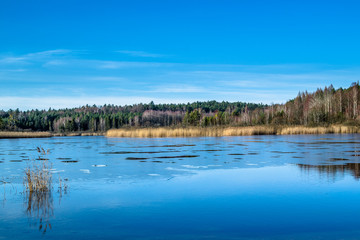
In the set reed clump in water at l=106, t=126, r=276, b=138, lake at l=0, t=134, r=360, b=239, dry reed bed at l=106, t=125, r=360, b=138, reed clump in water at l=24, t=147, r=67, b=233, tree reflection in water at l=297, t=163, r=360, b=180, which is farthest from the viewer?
dry reed bed at l=106, t=125, r=360, b=138

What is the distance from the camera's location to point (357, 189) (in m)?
8.24

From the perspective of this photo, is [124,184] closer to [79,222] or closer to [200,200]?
[200,200]

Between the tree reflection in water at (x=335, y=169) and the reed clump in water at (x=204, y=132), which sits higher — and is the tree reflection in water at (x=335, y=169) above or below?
below

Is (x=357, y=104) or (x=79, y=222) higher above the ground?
(x=357, y=104)

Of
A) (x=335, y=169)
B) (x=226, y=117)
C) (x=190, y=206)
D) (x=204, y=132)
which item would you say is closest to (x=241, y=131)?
(x=204, y=132)

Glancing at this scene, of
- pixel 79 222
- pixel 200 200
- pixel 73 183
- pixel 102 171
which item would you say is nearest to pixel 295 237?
pixel 200 200

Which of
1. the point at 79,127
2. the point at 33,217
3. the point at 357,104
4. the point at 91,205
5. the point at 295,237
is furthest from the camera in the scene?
the point at 79,127

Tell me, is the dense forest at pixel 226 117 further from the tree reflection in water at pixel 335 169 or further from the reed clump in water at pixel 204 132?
the tree reflection in water at pixel 335 169

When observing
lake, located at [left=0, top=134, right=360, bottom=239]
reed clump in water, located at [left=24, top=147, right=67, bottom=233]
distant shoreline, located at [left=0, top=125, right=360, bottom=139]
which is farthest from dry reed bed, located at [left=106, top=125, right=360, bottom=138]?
reed clump in water, located at [left=24, top=147, right=67, bottom=233]

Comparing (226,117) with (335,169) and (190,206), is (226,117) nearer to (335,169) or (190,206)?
(335,169)

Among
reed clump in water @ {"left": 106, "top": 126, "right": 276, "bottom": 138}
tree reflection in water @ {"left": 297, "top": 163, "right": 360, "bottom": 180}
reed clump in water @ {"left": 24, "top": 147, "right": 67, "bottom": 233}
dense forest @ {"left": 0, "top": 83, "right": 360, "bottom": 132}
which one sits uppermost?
dense forest @ {"left": 0, "top": 83, "right": 360, "bottom": 132}

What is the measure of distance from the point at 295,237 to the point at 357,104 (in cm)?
7935

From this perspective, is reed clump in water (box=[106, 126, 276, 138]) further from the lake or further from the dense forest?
the lake

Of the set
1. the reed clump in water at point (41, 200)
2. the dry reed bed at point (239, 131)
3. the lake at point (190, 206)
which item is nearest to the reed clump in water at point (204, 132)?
the dry reed bed at point (239, 131)
